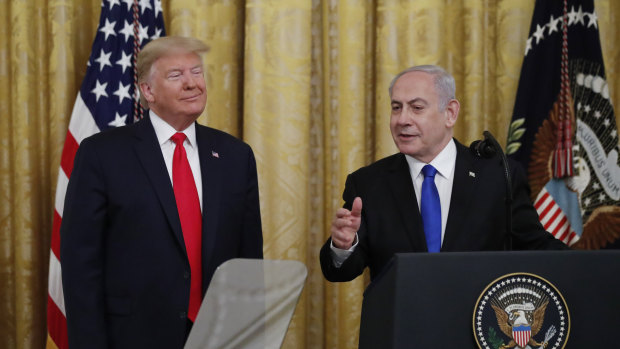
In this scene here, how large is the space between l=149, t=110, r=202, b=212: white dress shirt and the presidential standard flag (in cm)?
187

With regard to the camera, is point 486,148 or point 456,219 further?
point 456,219

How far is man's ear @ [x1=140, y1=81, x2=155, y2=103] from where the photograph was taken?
2479 mm

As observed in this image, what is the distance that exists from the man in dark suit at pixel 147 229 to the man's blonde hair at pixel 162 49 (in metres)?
0.06

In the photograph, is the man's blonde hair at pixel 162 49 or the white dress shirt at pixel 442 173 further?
the man's blonde hair at pixel 162 49

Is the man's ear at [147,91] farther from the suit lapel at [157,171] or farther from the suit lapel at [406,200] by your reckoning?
the suit lapel at [406,200]

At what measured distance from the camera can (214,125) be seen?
3736 millimetres

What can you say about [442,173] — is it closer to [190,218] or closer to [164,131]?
[190,218]

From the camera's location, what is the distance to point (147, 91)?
249 cm

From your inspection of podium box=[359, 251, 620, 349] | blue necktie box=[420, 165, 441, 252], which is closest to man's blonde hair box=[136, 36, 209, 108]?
blue necktie box=[420, 165, 441, 252]

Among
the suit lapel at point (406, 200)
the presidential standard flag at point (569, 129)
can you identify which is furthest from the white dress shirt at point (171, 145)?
the presidential standard flag at point (569, 129)

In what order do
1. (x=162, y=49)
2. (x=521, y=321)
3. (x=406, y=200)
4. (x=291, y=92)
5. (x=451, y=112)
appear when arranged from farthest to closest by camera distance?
1. (x=291, y=92)
2. (x=162, y=49)
3. (x=451, y=112)
4. (x=406, y=200)
5. (x=521, y=321)

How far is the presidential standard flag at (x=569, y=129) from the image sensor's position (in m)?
3.38

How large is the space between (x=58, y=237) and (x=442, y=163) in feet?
6.52

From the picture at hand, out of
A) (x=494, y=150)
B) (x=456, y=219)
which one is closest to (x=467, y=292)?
(x=494, y=150)
